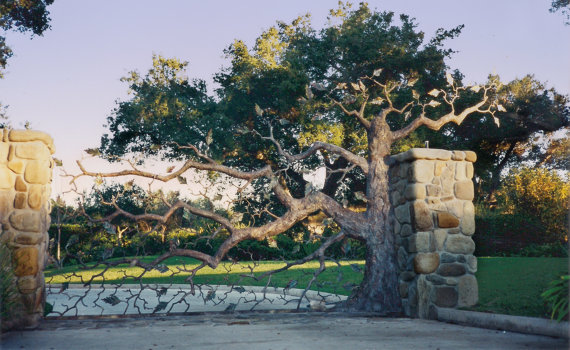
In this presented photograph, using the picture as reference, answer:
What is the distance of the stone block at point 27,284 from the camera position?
5316 millimetres

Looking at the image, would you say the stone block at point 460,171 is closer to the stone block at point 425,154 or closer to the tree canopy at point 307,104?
the stone block at point 425,154

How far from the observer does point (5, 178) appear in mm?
5371

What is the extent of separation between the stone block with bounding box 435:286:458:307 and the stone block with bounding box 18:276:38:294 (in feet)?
14.9

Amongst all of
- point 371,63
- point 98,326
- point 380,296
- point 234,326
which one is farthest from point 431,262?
point 371,63

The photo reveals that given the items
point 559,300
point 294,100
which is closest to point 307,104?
point 294,100

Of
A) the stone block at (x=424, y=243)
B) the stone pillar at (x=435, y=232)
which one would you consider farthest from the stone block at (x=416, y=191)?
the stone block at (x=424, y=243)

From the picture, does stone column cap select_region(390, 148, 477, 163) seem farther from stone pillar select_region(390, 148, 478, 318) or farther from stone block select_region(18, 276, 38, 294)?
stone block select_region(18, 276, 38, 294)

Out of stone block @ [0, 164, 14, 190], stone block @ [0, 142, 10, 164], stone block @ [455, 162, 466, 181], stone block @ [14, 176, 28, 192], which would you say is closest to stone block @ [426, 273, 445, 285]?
stone block @ [455, 162, 466, 181]

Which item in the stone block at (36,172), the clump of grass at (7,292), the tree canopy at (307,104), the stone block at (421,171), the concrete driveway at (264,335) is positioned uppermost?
the tree canopy at (307,104)

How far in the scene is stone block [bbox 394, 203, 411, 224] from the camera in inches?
254

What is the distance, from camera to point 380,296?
6.82 metres

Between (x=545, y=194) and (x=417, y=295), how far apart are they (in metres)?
12.0

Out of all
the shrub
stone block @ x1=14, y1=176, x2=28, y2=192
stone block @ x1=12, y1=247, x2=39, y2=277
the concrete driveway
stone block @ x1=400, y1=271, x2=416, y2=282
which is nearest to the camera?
the concrete driveway

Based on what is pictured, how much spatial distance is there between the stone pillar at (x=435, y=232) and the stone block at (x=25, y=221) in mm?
4279
